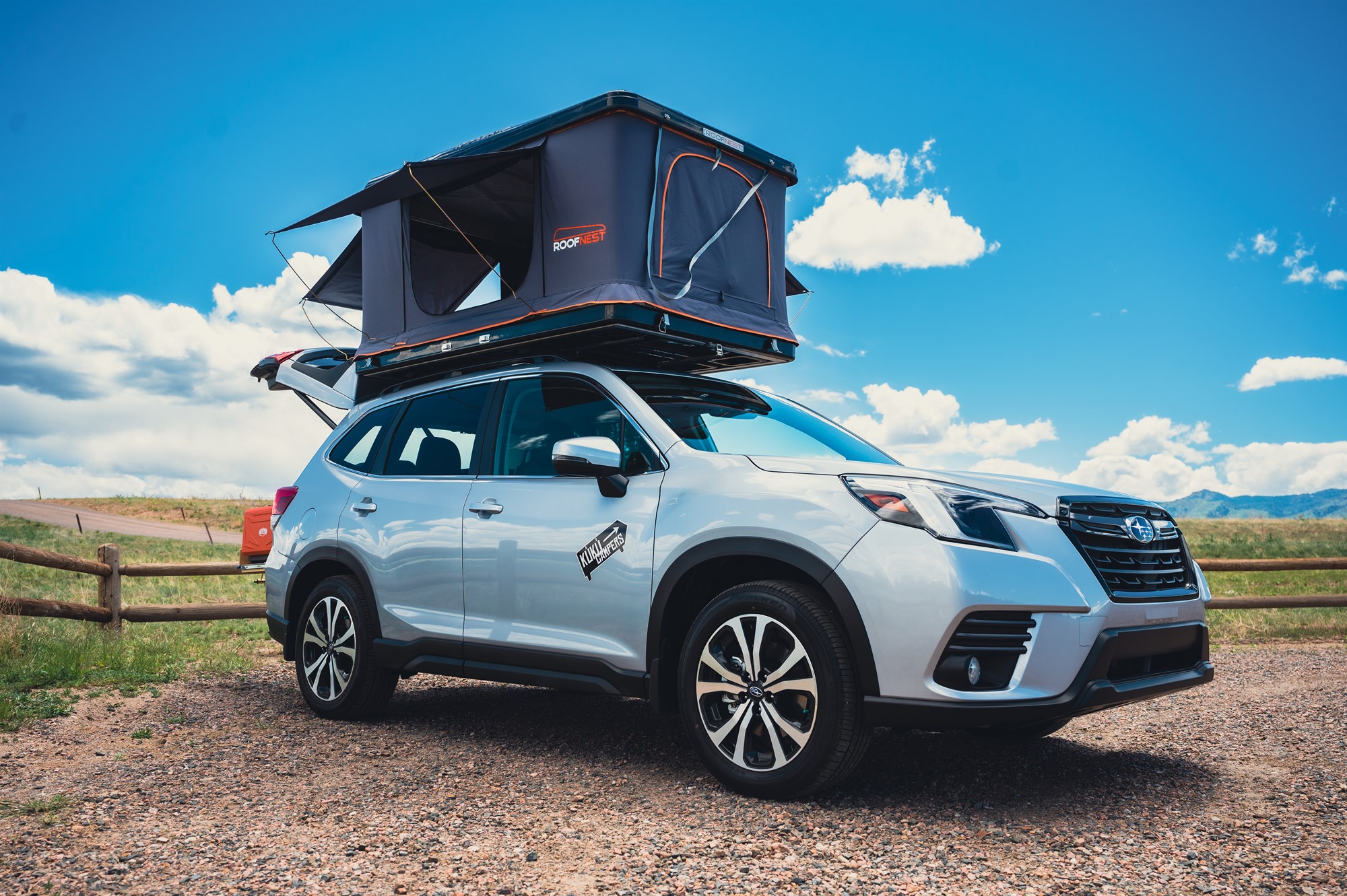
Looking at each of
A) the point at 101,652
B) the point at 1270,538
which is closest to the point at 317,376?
the point at 101,652

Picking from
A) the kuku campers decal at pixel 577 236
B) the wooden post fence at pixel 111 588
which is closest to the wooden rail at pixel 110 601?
the wooden post fence at pixel 111 588

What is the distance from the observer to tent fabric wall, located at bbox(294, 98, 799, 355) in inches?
222

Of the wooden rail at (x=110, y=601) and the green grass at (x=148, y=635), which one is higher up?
the wooden rail at (x=110, y=601)

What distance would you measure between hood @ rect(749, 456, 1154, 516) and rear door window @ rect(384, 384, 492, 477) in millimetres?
1911

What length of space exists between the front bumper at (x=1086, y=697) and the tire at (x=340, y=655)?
3219mm

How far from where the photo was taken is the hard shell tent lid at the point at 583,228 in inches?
222

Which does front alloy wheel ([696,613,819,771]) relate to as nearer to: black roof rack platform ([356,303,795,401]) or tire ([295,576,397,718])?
black roof rack platform ([356,303,795,401])

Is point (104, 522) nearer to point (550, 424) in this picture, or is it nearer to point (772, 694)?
point (550, 424)

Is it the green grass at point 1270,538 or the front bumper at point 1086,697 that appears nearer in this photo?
the front bumper at point 1086,697

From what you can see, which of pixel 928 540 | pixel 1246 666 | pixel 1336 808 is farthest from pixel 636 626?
pixel 1246 666

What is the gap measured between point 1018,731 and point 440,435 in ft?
11.6

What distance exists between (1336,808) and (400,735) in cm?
448

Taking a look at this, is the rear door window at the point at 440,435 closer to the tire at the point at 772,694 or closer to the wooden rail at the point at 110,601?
the tire at the point at 772,694

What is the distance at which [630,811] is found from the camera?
3908mm
